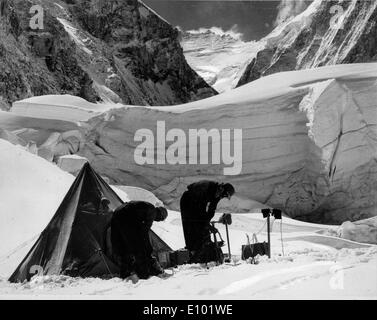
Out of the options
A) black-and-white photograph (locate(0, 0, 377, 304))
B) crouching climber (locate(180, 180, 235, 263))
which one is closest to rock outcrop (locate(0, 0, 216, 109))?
black-and-white photograph (locate(0, 0, 377, 304))

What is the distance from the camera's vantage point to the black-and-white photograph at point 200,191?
4762mm

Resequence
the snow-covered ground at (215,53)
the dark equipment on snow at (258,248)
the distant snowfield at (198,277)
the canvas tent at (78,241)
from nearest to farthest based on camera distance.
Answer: the distant snowfield at (198,277)
the canvas tent at (78,241)
the dark equipment on snow at (258,248)
the snow-covered ground at (215,53)

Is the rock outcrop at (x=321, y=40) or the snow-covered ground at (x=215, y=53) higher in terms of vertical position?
the snow-covered ground at (x=215, y=53)

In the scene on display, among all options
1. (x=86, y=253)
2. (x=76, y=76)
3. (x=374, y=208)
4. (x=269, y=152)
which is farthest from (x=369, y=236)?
(x=76, y=76)

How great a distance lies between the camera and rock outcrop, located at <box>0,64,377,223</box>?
12.6 m

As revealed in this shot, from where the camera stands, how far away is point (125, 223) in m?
5.19

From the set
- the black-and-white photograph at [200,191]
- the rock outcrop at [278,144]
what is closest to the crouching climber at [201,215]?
the black-and-white photograph at [200,191]

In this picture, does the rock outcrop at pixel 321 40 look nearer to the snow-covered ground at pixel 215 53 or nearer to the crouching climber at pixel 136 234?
the snow-covered ground at pixel 215 53

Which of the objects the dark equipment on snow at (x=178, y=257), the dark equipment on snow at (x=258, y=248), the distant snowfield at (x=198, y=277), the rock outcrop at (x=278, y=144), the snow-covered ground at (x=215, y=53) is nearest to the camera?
the distant snowfield at (x=198, y=277)

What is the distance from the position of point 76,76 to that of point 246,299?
38382 millimetres

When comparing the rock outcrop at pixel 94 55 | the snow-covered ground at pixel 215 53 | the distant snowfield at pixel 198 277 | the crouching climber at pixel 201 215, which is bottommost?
the distant snowfield at pixel 198 277

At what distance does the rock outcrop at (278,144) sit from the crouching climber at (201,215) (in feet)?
22.5

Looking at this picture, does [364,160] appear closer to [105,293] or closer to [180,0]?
[180,0]

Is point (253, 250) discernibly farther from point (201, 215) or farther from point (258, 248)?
point (201, 215)
